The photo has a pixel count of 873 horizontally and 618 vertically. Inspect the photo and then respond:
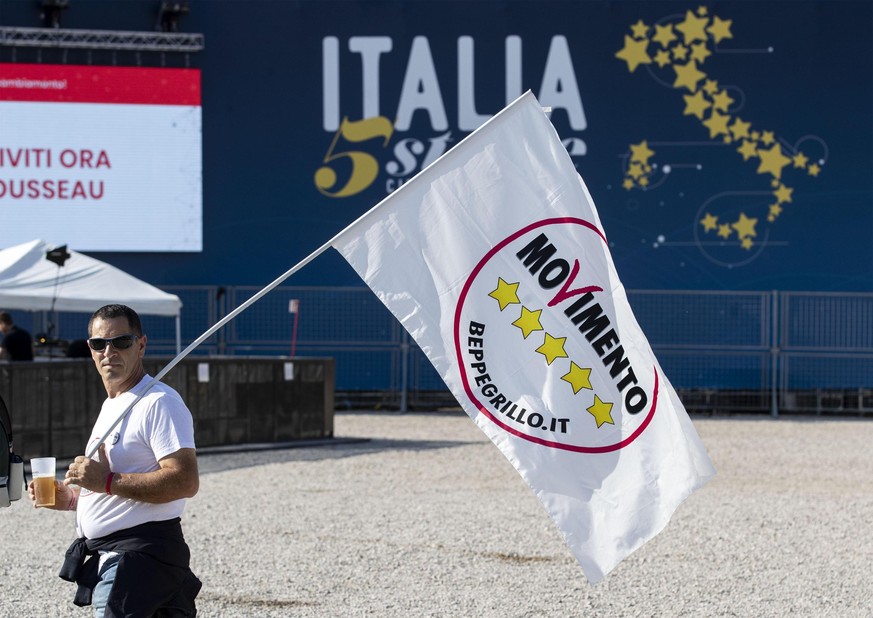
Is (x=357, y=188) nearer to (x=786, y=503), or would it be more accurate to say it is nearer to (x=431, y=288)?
(x=786, y=503)

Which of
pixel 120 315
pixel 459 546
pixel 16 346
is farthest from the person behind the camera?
pixel 16 346

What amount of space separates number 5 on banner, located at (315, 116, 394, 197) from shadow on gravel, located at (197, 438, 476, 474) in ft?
21.6

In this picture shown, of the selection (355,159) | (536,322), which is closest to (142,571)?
(536,322)

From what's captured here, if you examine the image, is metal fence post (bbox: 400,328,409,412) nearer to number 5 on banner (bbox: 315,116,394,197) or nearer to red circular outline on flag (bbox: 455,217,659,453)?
number 5 on banner (bbox: 315,116,394,197)

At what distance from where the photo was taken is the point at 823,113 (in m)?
23.2

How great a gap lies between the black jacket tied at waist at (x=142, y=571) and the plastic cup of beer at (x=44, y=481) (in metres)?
0.21

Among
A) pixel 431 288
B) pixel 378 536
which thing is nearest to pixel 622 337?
pixel 431 288

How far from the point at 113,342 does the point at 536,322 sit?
1.73 m

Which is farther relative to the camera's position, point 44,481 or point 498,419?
point 498,419

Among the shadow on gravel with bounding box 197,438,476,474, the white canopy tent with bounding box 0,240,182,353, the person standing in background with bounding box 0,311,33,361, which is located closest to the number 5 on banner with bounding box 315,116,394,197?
the white canopy tent with bounding box 0,240,182,353

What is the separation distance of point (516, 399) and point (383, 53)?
1823 centimetres

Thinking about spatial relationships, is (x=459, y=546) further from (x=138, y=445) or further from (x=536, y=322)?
(x=138, y=445)

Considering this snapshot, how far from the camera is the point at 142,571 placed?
15.3 ft

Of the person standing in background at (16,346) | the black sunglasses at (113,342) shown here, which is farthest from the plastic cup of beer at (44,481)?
the person standing in background at (16,346)
